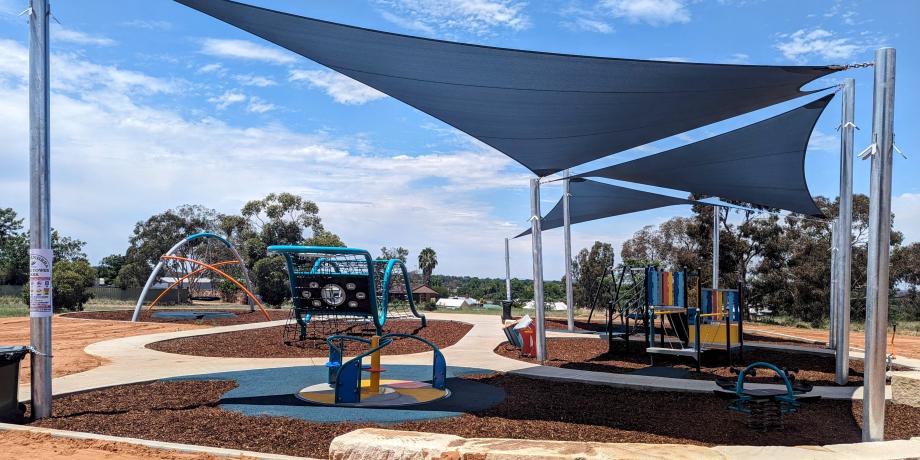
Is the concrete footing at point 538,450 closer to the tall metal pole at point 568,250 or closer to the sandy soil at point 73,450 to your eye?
the sandy soil at point 73,450

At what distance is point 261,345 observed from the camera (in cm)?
1433

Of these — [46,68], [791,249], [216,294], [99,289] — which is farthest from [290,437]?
[216,294]

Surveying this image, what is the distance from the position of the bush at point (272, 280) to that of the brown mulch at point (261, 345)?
22.5m

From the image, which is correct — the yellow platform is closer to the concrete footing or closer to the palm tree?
the concrete footing

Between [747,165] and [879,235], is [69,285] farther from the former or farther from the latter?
[879,235]

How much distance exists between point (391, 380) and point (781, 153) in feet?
25.5

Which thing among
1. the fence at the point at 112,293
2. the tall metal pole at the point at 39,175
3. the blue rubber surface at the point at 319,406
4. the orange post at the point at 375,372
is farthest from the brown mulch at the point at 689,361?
the fence at the point at 112,293

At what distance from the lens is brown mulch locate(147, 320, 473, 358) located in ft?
42.7

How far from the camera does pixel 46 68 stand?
258 inches

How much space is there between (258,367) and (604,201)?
1025cm

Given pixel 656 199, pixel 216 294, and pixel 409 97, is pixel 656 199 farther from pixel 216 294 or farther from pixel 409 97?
pixel 216 294

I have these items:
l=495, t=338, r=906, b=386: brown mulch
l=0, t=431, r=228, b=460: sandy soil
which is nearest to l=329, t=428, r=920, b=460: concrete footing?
l=0, t=431, r=228, b=460: sandy soil

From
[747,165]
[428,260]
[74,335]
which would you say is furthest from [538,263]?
[428,260]

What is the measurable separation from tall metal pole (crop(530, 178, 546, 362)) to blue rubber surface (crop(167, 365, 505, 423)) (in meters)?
1.58
